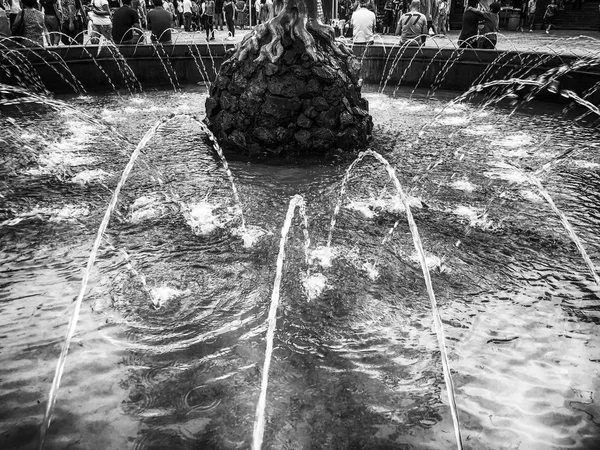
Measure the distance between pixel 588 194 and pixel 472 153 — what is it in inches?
73.0

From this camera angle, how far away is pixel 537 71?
10.4 metres

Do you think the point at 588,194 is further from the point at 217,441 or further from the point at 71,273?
the point at 71,273

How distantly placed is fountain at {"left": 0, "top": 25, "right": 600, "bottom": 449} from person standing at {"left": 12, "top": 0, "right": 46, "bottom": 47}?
5084 mm

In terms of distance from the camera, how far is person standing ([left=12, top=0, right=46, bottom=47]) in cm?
1034

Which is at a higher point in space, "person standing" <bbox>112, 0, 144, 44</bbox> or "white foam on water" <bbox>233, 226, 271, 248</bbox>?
"person standing" <bbox>112, 0, 144, 44</bbox>

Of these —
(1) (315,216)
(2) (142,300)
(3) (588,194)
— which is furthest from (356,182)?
(2) (142,300)

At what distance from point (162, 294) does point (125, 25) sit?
1063 centimetres

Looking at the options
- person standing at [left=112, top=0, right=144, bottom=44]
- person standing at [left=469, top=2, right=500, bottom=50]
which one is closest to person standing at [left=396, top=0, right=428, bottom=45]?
person standing at [left=469, top=2, right=500, bottom=50]

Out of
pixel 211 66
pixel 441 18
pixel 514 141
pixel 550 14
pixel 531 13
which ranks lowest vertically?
pixel 514 141

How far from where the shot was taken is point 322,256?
161 inches

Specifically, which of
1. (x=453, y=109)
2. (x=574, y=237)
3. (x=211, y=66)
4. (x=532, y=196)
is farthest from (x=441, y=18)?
(x=574, y=237)

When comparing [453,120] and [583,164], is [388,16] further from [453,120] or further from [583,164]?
[583,164]

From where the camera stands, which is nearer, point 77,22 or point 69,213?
point 69,213

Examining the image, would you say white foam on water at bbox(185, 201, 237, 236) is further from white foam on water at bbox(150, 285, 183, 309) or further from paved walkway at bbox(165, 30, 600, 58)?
paved walkway at bbox(165, 30, 600, 58)
